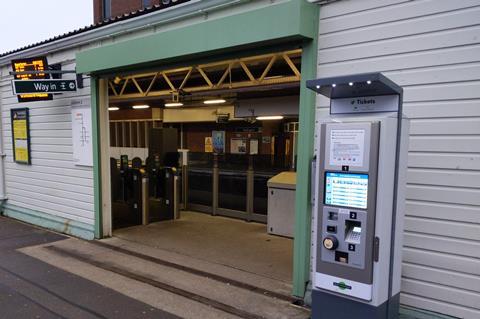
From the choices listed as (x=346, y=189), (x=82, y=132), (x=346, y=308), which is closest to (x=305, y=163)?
(x=346, y=189)

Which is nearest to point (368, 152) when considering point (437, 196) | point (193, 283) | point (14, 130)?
point (437, 196)

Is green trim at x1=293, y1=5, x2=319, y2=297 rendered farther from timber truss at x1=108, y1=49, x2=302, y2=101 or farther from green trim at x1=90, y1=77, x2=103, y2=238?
green trim at x1=90, y1=77, x2=103, y2=238

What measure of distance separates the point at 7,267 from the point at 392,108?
527cm

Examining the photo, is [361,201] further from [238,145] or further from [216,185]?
[238,145]

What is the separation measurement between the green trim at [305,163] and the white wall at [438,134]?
528 millimetres

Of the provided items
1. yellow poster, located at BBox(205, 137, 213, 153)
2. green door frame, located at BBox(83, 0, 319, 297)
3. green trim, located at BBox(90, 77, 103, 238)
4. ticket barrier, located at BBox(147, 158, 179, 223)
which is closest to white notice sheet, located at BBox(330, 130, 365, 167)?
green door frame, located at BBox(83, 0, 319, 297)

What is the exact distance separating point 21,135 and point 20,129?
129 mm

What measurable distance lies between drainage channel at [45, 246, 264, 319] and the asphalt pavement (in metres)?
0.40

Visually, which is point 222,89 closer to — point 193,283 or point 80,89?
point 80,89

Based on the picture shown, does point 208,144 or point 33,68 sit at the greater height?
point 33,68

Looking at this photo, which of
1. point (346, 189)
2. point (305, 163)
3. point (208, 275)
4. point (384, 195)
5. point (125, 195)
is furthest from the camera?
point (125, 195)

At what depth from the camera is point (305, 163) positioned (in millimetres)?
3924

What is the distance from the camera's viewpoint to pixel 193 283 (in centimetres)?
456

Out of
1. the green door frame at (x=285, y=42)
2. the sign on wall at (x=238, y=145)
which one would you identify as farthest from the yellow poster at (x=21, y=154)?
the sign on wall at (x=238, y=145)
